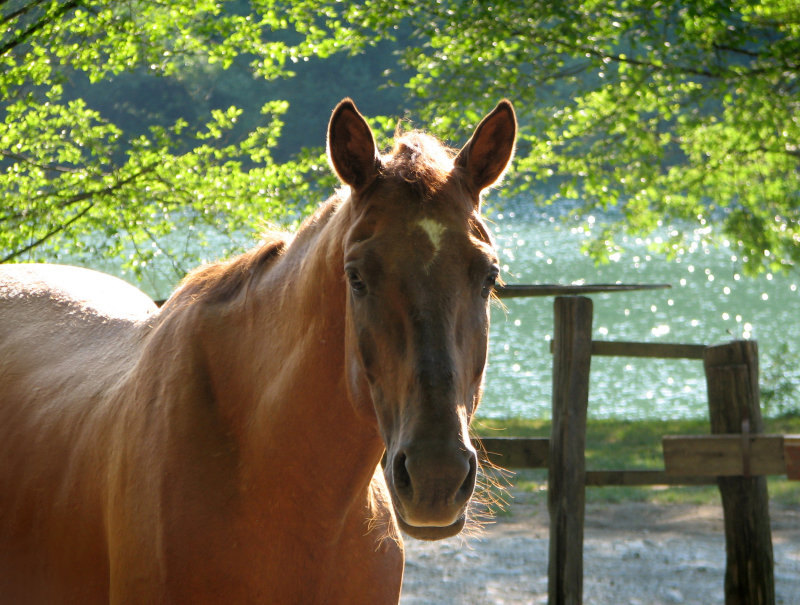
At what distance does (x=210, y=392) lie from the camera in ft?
7.21

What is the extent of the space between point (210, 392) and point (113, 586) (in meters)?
0.55

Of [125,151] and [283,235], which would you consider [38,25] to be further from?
[283,235]

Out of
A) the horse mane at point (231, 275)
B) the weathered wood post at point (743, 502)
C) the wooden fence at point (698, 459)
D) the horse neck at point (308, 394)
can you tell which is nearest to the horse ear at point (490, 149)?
the horse neck at point (308, 394)

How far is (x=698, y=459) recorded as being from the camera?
4605mm

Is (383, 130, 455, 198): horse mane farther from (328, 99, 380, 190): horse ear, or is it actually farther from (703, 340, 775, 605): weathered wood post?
(703, 340, 775, 605): weathered wood post

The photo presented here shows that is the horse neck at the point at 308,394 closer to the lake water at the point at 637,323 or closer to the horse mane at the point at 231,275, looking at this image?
the horse mane at the point at 231,275

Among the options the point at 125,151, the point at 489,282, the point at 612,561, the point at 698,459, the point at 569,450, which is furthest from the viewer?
the point at 125,151

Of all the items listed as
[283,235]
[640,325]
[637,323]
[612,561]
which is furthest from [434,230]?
[637,323]

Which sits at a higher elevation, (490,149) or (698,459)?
(490,149)

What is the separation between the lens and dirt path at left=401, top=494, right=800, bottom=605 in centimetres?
583

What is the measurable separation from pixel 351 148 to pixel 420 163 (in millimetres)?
169

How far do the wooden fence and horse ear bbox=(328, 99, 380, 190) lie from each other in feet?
9.89

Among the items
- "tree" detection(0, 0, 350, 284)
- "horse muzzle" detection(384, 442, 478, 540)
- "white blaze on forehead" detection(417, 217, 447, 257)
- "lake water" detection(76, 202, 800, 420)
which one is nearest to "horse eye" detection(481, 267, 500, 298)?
"white blaze on forehead" detection(417, 217, 447, 257)

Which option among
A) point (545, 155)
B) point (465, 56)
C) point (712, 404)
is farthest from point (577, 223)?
point (712, 404)
